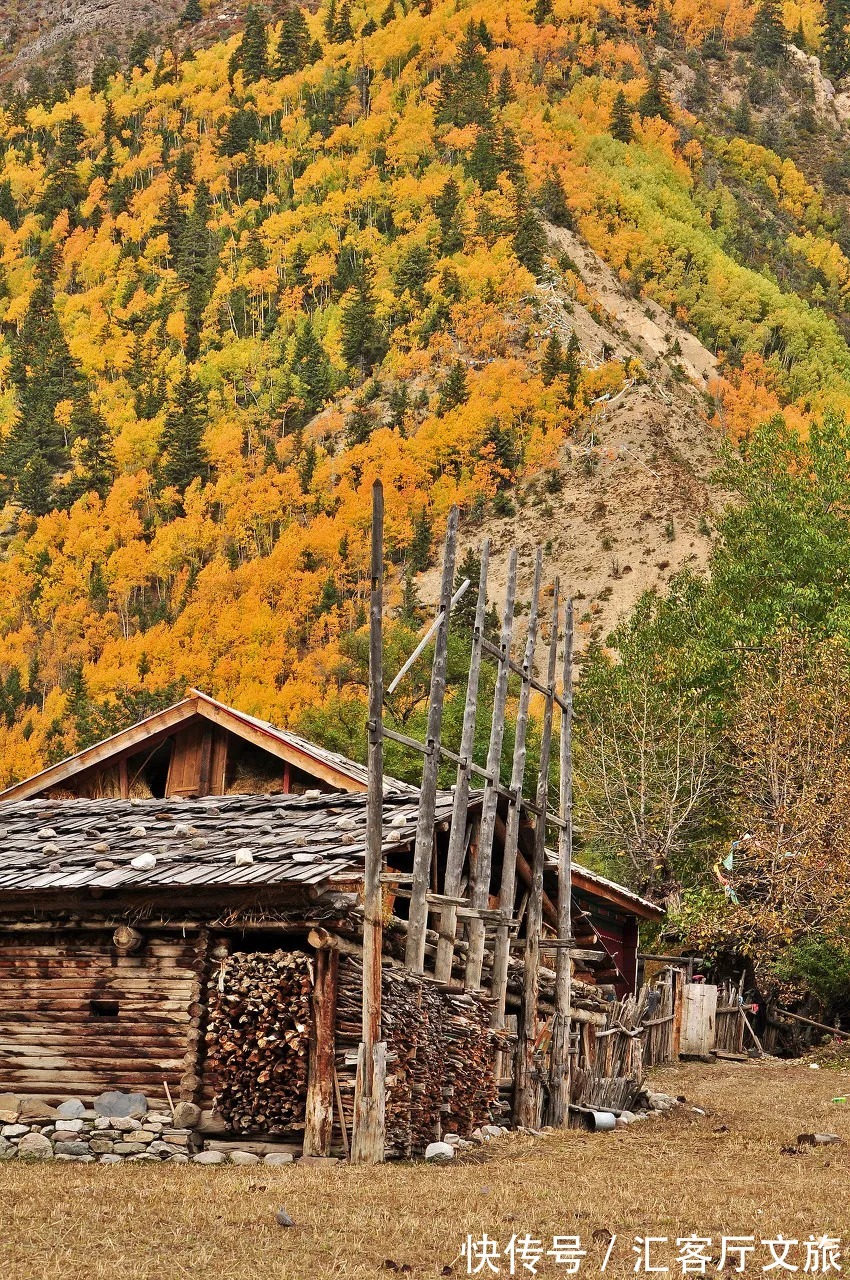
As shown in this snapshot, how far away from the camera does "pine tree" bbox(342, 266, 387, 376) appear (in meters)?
135

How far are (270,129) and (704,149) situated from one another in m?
52.3

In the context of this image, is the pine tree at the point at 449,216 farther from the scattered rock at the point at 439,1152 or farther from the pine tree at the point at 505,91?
the scattered rock at the point at 439,1152

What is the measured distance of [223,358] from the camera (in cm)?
14875

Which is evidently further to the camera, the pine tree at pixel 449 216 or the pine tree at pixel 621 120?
the pine tree at pixel 621 120

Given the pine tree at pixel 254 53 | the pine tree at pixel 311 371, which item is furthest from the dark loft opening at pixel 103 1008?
the pine tree at pixel 254 53

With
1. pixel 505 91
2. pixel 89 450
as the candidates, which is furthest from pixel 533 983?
pixel 505 91

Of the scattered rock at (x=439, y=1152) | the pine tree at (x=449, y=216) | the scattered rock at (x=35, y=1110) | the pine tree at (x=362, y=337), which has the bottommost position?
the scattered rock at (x=439, y=1152)

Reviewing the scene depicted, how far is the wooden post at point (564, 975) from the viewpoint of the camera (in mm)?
21812

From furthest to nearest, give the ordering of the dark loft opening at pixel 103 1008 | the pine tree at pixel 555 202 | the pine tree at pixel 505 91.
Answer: the pine tree at pixel 505 91
the pine tree at pixel 555 202
the dark loft opening at pixel 103 1008

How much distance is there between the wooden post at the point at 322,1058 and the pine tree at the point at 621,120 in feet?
541

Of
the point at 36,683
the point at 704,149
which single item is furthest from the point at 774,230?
the point at 36,683

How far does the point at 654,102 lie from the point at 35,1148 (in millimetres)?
179567

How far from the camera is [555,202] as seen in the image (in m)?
146

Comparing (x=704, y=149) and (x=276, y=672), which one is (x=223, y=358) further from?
(x=704, y=149)
